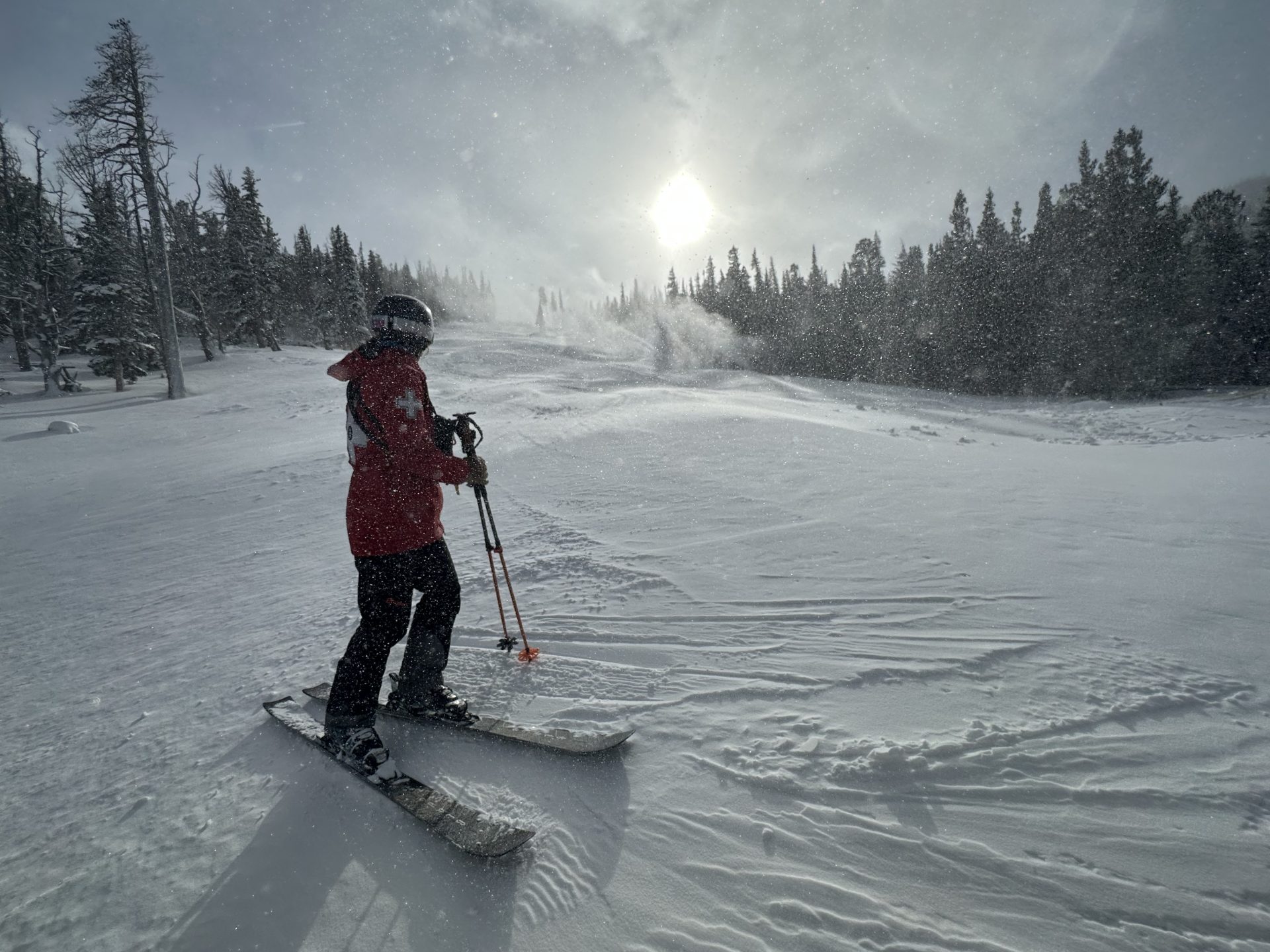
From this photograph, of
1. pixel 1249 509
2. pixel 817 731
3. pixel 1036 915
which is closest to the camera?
pixel 1036 915

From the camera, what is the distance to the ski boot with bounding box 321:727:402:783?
244cm

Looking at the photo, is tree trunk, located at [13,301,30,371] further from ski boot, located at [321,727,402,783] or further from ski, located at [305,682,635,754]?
ski, located at [305,682,635,754]

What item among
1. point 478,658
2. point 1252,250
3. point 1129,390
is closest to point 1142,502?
point 478,658

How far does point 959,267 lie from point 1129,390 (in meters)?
12.6

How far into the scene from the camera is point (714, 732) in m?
2.55

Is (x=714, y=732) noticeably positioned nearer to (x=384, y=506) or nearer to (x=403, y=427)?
(x=384, y=506)

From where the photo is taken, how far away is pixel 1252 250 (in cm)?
2866

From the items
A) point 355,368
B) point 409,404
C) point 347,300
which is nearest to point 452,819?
point 409,404

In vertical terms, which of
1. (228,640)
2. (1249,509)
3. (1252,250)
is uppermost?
(1252,250)

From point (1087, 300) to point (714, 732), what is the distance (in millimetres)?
35667

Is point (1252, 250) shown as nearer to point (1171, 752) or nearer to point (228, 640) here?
point (1171, 752)

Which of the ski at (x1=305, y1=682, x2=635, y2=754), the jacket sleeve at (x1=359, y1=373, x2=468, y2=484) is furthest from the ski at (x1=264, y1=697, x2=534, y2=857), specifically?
the jacket sleeve at (x1=359, y1=373, x2=468, y2=484)

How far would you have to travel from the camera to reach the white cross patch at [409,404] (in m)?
2.66

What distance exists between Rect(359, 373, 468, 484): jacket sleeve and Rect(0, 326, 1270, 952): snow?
1.39 m
